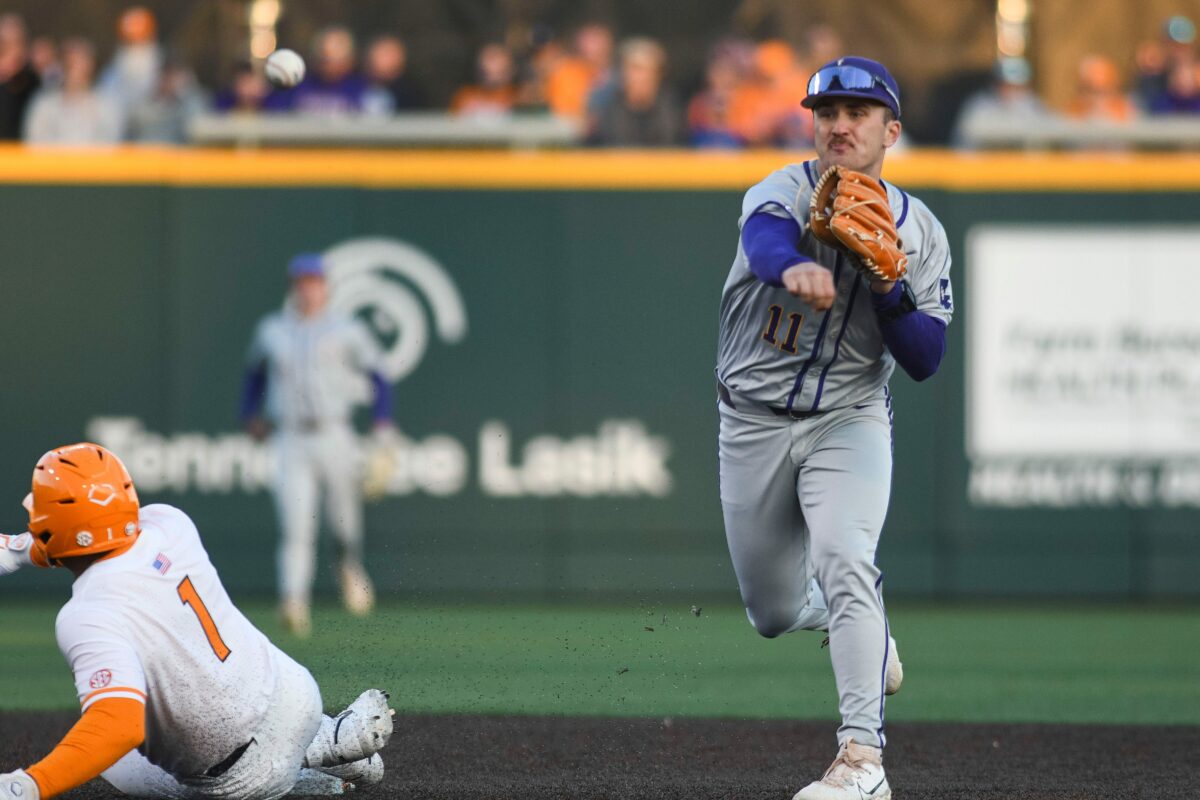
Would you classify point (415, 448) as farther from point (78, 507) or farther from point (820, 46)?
point (78, 507)

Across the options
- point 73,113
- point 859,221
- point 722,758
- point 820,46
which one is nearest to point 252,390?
point 73,113

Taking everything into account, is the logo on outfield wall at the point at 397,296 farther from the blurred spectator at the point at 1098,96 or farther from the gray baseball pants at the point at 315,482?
the blurred spectator at the point at 1098,96

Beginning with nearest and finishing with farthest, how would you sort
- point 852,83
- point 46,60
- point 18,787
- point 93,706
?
point 18,787 → point 93,706 → point 852,83 → point 46,60

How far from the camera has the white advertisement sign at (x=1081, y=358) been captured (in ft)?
40.2

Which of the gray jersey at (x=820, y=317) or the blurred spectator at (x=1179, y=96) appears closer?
the gray jersey at (x=820, y=317)

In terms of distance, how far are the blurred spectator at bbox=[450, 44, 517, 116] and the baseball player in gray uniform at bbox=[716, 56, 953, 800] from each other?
24.4 feet

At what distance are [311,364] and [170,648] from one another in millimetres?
6731

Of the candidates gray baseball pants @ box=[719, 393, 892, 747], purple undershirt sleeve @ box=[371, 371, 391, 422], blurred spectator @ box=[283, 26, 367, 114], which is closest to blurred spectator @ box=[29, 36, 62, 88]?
blurred spectator @ box=[283, 26, 367, 114]

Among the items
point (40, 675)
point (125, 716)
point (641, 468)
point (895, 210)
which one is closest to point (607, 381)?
point (641, 468)

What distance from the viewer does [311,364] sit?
11031 mm

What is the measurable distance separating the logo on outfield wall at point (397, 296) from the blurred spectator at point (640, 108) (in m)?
1.59

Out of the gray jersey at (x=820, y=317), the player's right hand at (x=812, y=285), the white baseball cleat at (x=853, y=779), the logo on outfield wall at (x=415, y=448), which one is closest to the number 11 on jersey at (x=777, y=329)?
the gray jersey at (x=820, y=317)

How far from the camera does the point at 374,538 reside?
40.0 ft

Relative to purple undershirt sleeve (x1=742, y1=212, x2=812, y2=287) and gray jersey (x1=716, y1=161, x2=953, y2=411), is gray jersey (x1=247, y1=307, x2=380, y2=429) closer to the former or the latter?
gray jersey (x1=716, y1=161, x2=953, y2=411)
